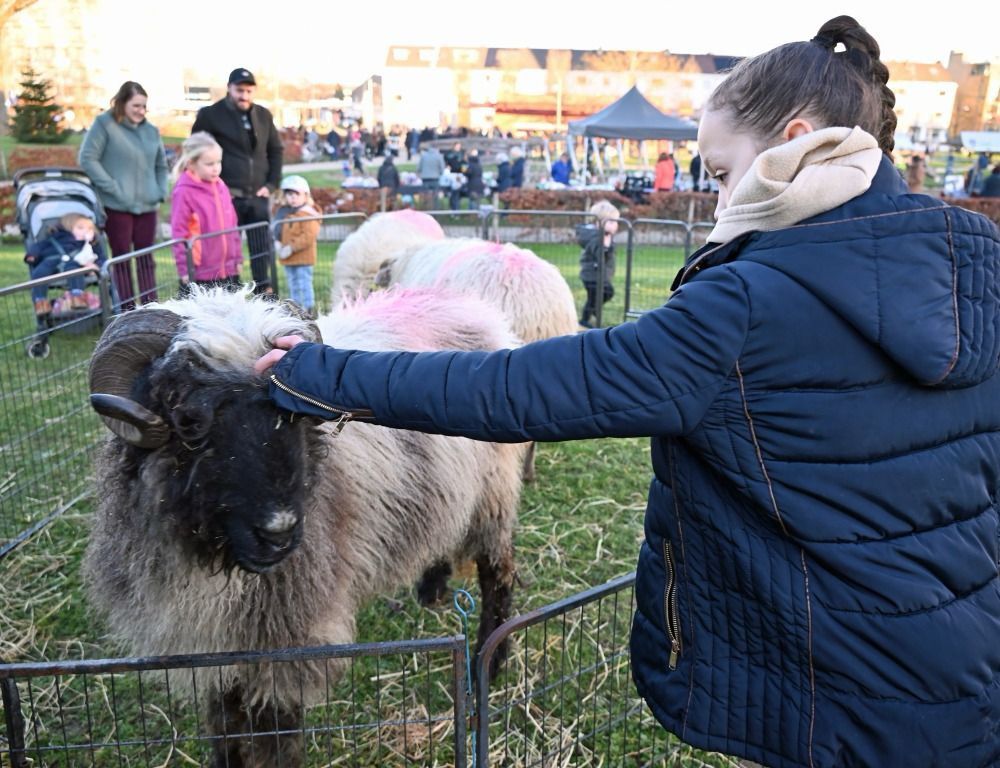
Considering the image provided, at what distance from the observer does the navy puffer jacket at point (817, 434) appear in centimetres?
138

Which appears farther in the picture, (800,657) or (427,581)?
(427,581)

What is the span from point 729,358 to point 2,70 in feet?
119

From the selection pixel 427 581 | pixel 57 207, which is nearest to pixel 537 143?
pixel 57 207

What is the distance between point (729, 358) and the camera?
1.38 meters

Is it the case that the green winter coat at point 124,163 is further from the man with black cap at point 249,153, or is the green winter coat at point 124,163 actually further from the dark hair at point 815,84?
the dark hair at point 815,84

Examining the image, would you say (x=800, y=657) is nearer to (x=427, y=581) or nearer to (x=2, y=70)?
(x=427, y=581)

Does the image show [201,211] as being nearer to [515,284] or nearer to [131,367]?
[515,284]

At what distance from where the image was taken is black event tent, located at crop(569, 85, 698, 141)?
23859 mm

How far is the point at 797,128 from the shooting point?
1.50 metres

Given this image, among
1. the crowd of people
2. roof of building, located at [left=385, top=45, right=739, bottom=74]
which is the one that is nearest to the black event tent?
the crowd of people

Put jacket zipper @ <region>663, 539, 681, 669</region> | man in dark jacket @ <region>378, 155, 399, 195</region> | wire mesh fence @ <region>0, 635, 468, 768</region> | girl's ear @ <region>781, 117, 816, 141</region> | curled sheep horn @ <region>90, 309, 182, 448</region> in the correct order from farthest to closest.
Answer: man in dark jacket @ <region>378, 155, 399, 195</region> → curled sheep horn @ <region>90, 309, 182, 448</region> → wire mesh fence @ <region>0, 635, 468, 768</region> → jacket zipper @ <region>663, 539, 681, 669</region> → girl's ear @ <region>781, 117, 816, 141</region>

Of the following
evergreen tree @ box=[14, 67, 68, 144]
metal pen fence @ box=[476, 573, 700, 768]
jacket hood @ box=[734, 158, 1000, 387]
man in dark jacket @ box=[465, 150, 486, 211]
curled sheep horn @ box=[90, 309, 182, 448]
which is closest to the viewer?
jacket hood @ box=[734, 158, 1000, 387]

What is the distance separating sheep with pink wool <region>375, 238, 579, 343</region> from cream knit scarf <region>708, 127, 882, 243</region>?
153 inches

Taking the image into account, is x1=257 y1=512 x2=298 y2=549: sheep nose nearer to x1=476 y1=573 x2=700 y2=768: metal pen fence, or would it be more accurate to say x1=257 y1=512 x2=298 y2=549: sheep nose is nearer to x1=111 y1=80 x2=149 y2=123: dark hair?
x1=476 y1=573 x2=700 y2=768: metal pen fence
